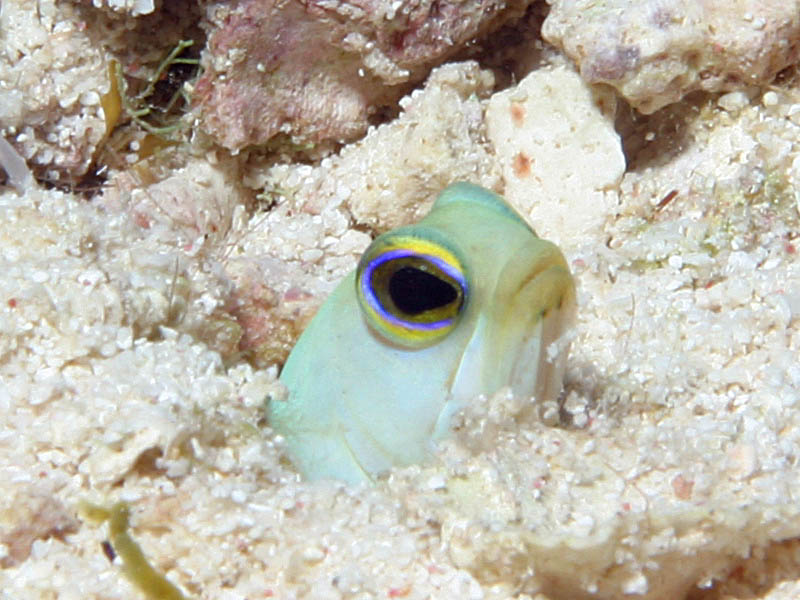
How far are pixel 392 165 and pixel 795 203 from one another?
1.94m

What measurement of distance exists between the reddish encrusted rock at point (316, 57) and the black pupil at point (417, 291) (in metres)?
1.95

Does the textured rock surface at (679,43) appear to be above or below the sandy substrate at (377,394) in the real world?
above

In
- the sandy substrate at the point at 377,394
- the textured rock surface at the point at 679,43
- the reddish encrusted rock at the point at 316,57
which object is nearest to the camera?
the sandy substrate at the point at 377,394

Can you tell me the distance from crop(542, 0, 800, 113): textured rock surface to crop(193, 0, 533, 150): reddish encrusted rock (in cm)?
65

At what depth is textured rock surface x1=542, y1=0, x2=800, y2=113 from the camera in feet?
10.3

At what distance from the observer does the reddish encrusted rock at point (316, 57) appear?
3.46m

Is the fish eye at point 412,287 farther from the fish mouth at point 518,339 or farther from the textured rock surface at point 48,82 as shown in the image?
the textured rock surface at point 48,82

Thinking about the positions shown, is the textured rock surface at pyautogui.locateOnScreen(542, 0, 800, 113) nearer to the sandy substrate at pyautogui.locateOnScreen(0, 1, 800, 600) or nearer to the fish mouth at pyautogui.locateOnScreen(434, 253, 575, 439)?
the sandy substrate at pyautogui.locateOnScreen(0, 1, 800, 600)

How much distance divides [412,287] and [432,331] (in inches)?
6.6

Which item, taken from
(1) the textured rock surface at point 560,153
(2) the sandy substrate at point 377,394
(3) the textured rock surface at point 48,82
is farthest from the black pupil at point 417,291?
(3) the textured rock surface at point 48,82

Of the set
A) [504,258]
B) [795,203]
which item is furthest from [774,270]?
[504,258]

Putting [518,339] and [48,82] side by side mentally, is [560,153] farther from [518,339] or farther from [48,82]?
[48,82]

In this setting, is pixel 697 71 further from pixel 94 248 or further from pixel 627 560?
pixel 94 248

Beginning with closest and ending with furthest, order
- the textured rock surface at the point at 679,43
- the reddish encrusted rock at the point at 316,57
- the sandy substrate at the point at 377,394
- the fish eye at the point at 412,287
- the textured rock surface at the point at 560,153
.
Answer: the sandy substrate at the point at 377,394 → the fish eye at the point at 412,287 → the textured rock surface at the point at 679,43 → the reddish encrusted rock at the point at 316,57 → the textured rock surface at the point at 560,153
